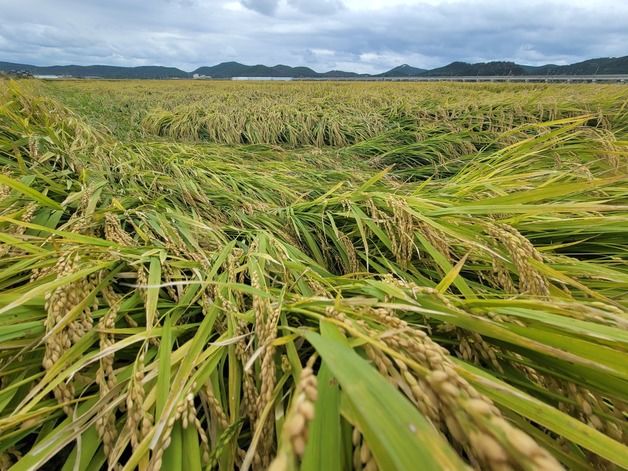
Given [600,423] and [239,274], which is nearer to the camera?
[600,423]

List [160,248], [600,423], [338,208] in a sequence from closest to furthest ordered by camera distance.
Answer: [600,423], [160,248], [338,208]

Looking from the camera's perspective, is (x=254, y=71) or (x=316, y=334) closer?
(x=316, y=334)

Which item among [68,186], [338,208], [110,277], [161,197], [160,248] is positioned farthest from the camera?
[161,197]

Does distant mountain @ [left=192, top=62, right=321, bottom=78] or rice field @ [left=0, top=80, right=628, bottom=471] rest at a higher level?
distant mountain @ [left=192, top=62, right=321, bottom=78]

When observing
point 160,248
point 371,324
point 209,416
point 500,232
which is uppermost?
point 500,232

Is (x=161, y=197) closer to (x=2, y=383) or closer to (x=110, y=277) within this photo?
(x=110, y=277)

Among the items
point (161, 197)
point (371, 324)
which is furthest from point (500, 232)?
point (161, 197)

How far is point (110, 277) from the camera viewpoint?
1.16m

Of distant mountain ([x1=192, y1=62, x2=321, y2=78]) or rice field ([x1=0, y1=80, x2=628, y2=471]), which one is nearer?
rice field ([x1=0, y1=80, x2=628, y2=471])

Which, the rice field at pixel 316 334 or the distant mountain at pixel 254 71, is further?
the distant mountain at pixel 254 71

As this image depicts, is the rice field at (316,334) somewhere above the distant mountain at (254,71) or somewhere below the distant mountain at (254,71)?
below

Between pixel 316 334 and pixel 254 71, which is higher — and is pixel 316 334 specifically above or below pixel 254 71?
below

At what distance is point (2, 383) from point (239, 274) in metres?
0.78

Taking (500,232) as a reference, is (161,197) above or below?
below
